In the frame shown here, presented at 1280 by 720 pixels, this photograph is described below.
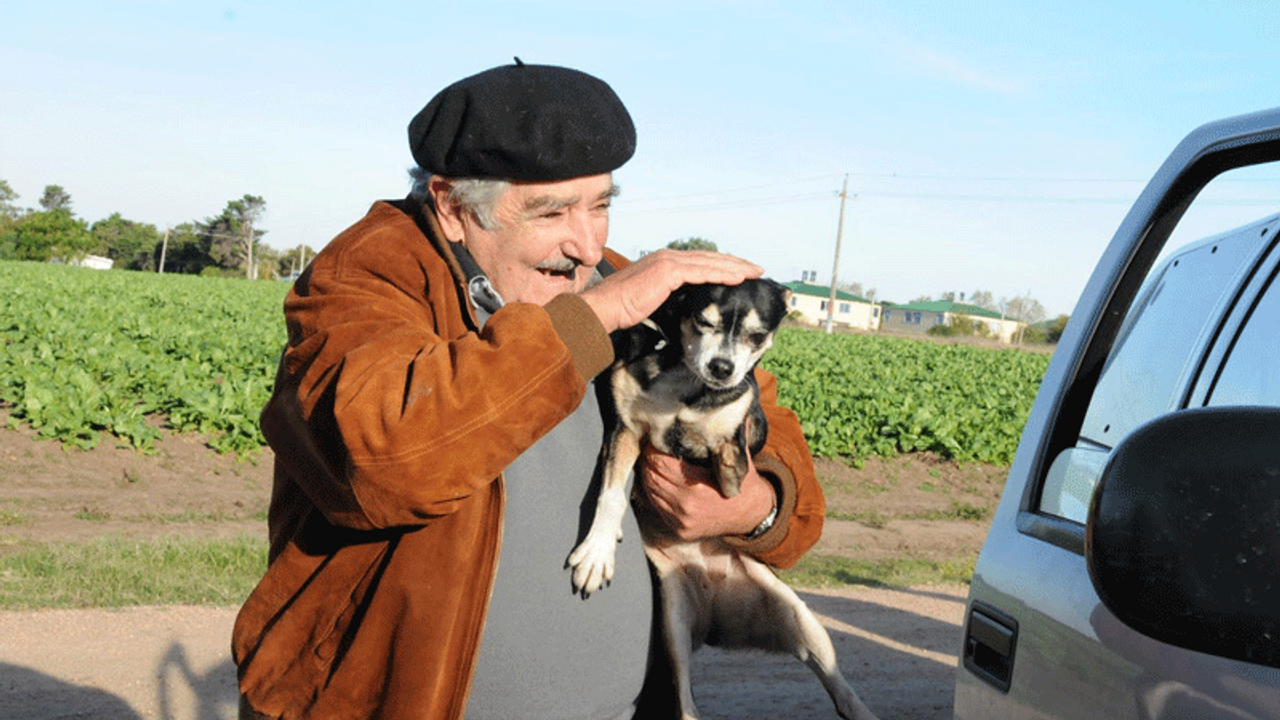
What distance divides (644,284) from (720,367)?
977 millimetres

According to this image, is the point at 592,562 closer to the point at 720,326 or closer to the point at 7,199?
the point at 720,326

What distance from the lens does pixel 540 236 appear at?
2.67 metres

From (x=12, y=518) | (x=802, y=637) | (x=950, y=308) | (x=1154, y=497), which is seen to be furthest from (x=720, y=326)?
(x=950, y=308)

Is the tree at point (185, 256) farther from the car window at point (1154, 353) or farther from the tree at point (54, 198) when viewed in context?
the car window at point (1154, 353)

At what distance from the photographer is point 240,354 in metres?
17.0

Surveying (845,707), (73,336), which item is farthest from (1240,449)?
(73,336)

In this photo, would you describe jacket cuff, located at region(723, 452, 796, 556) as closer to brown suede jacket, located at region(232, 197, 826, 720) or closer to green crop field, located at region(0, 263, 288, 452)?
brown suede jacket, located at region(232, 197, 826, 720)

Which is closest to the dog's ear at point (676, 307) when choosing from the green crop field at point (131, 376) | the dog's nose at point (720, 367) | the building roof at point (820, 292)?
the dog's nose at point (720, 367)

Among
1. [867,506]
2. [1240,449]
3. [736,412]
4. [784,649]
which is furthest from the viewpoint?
[867,506]

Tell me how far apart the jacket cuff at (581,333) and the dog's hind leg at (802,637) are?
1610mm

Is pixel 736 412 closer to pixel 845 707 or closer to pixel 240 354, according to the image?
pixel 845 707

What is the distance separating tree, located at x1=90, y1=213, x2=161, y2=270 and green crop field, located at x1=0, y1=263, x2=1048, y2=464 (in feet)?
346

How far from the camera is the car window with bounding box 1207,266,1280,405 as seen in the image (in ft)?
6.75

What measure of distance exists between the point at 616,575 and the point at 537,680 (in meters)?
0.35
